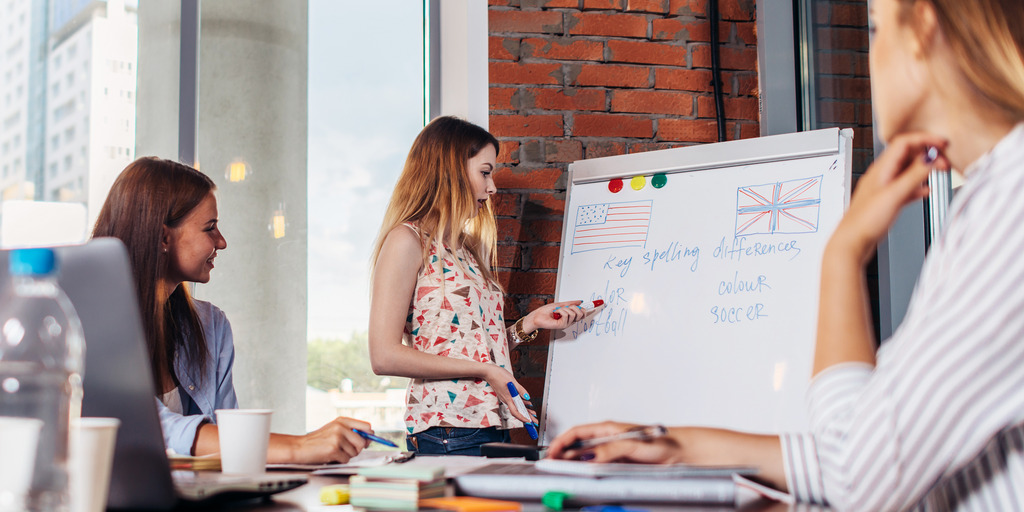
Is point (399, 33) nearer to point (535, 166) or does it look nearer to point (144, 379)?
point (535, 166)

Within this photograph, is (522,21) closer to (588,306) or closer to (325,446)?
(588,306)

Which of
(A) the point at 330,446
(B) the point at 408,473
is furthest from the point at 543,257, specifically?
(B) the point at 408,473

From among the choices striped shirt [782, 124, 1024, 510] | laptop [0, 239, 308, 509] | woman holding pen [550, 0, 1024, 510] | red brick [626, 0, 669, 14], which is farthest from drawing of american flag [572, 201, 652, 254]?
laptop [0, 239, 308, 509]

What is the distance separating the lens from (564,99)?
2.55m

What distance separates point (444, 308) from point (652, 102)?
3.61 ft

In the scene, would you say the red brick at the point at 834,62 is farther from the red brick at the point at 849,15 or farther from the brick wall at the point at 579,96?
the brick wall at the point at 579,96

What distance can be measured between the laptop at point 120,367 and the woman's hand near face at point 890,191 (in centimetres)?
67

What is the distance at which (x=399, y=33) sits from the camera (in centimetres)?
279

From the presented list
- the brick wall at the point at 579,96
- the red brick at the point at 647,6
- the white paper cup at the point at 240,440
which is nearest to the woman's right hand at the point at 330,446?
the white paper cup at the point at 240,440

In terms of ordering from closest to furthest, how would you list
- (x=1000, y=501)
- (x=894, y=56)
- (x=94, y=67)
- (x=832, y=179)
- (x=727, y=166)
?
Answer: (x=1000, y=501), (x=894, y=56), (x=832, y=179), (x=727, y=166), (x=94, y=67)

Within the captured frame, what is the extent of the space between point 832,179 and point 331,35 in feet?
5.87

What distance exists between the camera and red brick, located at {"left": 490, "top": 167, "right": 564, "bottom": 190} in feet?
8.25

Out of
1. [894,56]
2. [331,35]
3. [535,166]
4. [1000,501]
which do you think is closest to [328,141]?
[331,35]

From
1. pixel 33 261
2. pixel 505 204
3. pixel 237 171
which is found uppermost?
pixel 237 171
